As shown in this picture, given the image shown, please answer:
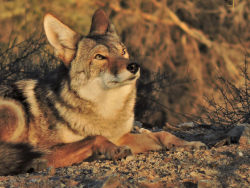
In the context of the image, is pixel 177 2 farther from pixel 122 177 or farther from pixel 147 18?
pixel 122 177

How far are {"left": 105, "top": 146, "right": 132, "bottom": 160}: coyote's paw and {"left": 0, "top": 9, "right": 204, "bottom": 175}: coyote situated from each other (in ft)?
0.52

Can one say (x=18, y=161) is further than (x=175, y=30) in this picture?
No

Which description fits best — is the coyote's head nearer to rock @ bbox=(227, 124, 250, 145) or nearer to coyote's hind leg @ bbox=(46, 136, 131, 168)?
coyote's hind leg @ bbox=(46, 136, 131, 168)

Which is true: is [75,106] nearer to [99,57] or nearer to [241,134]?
[99,57]

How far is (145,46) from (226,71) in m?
2.27

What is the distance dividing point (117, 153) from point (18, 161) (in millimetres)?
867

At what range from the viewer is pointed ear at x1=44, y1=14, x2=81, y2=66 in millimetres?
4109

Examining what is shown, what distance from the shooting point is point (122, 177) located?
2.71 metres

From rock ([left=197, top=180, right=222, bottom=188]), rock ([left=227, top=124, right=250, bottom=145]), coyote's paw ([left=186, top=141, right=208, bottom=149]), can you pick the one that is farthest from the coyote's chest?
rock ([left=197, top=180, right=222, bottom=188])

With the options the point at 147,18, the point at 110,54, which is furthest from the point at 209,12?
the point at 110,54

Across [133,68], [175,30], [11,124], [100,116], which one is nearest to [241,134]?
[133,68]

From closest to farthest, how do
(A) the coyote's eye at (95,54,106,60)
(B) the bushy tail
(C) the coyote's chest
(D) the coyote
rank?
(B) the bushy tail, (D) the coyote, (C) the coyote's chest, (A) the coyote's eye at (95,54,106,60)

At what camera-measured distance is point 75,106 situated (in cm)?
397

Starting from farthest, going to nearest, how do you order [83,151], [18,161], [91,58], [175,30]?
[175,30] → [91,58] → [83,151] → [18,161]
